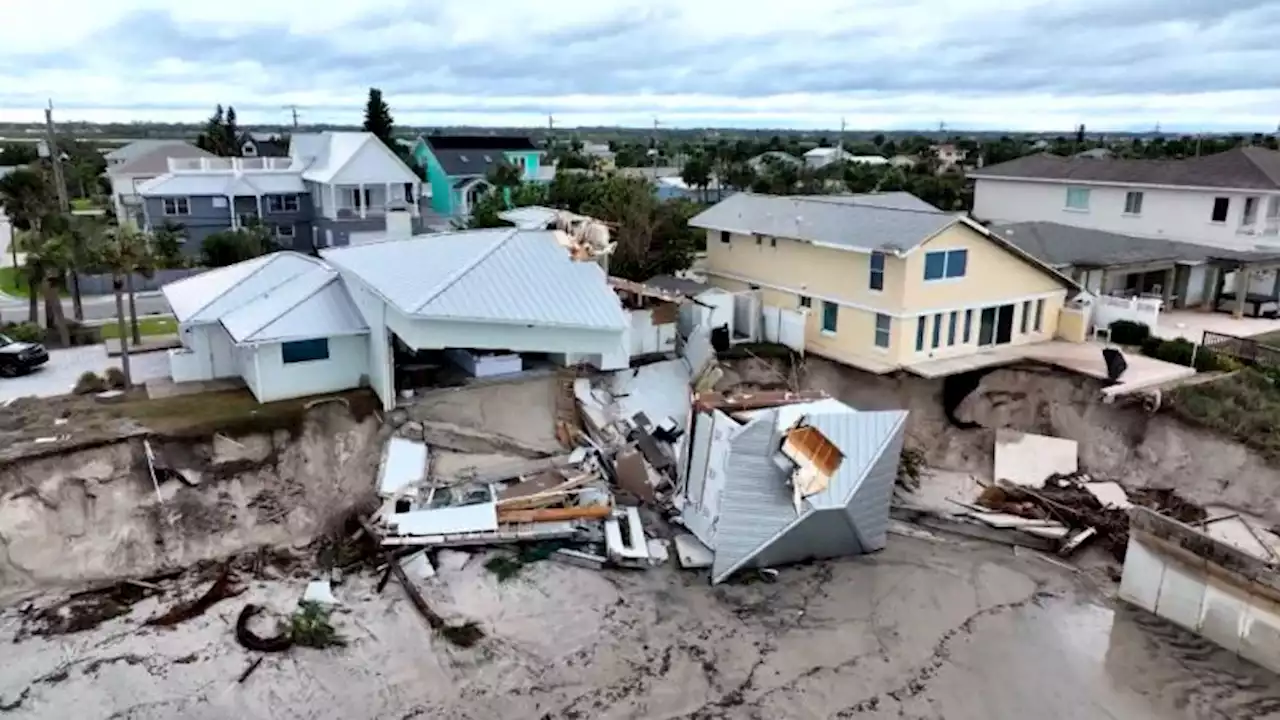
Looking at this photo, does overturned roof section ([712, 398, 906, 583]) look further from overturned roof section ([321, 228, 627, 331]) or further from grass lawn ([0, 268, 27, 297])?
grass lawn ([0, 268, 27, 297])

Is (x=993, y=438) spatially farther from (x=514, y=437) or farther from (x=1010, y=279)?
(x=514, y=437)

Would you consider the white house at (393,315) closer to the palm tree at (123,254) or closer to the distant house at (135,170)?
the palm tree at (123,254)

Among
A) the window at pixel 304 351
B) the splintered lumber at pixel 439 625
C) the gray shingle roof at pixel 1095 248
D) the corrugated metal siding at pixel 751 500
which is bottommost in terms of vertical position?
the splintered lumber at pixel 439 625

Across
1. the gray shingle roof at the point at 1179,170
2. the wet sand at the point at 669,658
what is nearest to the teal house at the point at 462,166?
the gray shingle roof at the point at 1179,170

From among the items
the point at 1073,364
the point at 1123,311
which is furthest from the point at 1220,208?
the point at 1073,364

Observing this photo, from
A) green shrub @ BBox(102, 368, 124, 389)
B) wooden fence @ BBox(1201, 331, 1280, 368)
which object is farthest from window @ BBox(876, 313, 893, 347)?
green shrub @ BBox(102, 368, 124, 389)

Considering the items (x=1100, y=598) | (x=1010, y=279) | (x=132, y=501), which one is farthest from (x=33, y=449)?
Answer: (x=1010, y=279)
